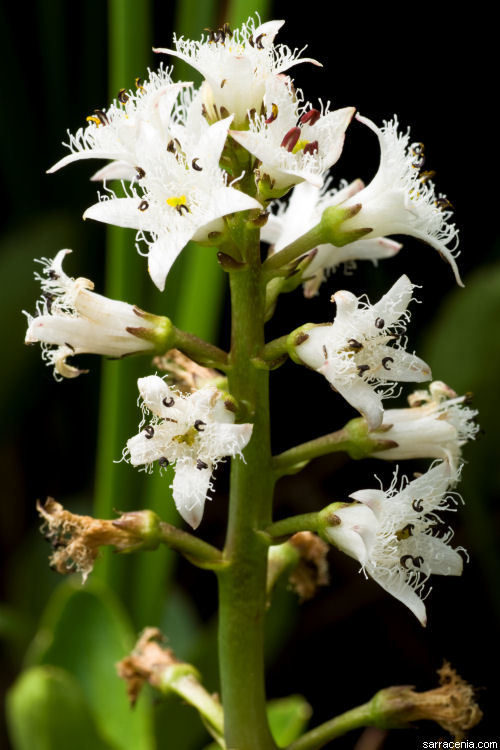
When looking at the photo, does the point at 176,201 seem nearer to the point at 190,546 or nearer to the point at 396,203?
the point at 396,203

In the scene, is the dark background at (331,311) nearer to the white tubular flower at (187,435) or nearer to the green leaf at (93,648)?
the green leaf at (93,648)

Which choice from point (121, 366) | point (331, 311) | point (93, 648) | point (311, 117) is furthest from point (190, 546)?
point (331, 311)

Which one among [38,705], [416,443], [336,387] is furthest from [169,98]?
[38,705]

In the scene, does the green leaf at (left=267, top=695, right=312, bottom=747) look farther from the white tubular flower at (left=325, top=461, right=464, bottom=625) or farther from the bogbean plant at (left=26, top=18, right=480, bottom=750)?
the white tubular flower at (left=325, top=461, right=464, bottom=625)

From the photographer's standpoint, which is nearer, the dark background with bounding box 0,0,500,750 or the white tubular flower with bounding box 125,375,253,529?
the white tubular flower with bounding box 125,375,253,529

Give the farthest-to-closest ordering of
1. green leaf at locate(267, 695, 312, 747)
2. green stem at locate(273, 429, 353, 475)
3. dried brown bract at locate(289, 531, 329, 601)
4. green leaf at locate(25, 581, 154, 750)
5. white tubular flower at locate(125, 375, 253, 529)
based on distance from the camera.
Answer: green leaf at locate(25, 581, 154, 750), green leaf at locate(267, 695, 312, 747), dried brown bract at locate(289, 531, 329, 601), green stem at locate(273, 429, 353, 475), white tubular flower at locate(125, 375, 253, 529)

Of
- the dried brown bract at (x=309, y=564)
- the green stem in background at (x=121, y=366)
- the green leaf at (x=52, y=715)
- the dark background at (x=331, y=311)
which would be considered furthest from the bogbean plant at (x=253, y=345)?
the dark background at (x=331, y=311)

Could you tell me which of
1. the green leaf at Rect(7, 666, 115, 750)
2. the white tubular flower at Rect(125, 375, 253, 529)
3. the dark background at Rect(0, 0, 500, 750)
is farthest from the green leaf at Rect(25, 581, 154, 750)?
the white tubular flower at Rect(125, 375, 253, 529)
